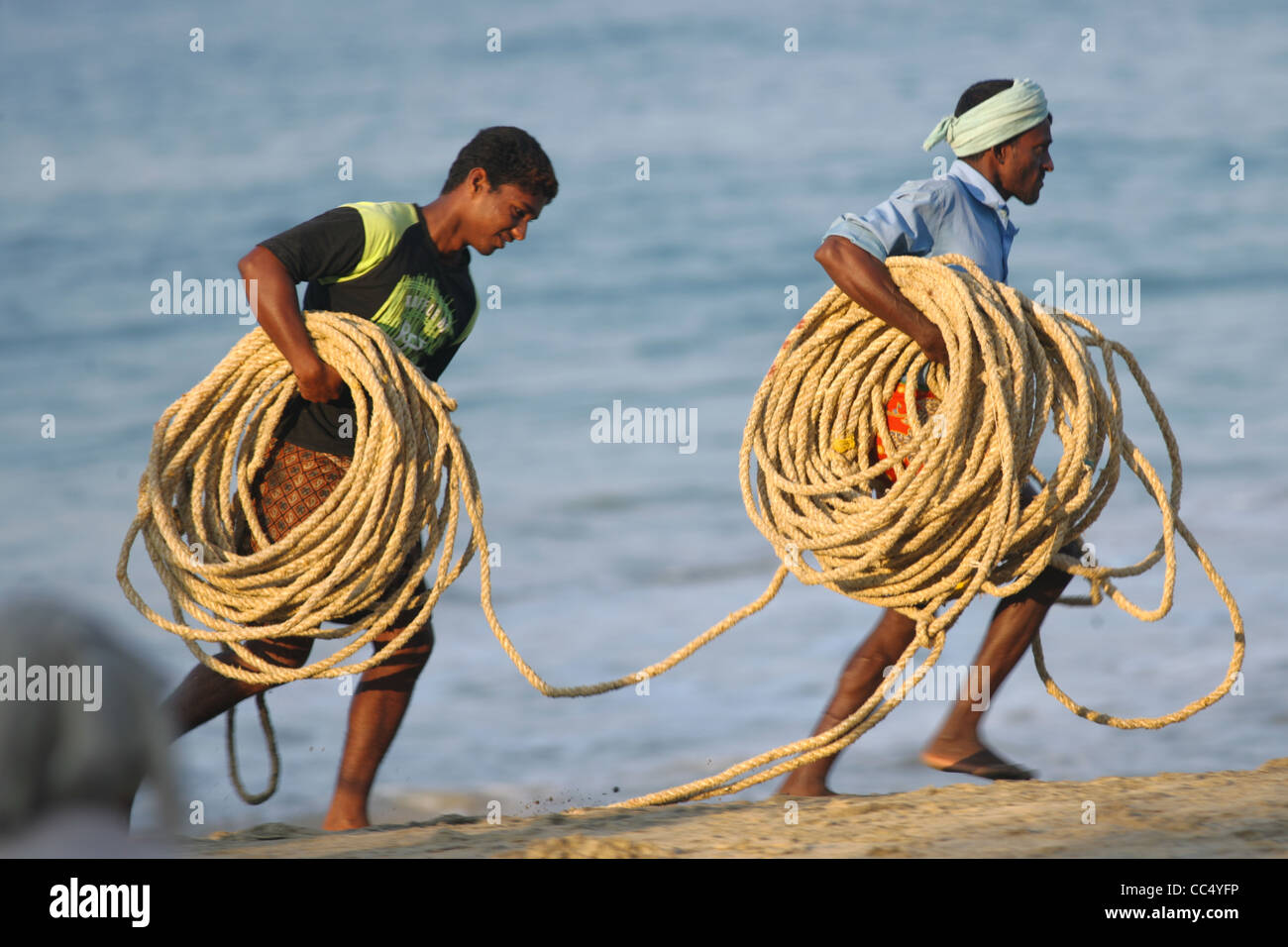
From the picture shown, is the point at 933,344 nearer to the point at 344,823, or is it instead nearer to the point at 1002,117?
the point at 1002,117

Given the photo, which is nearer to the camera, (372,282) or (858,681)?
(372,282)

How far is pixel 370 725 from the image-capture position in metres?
4.24

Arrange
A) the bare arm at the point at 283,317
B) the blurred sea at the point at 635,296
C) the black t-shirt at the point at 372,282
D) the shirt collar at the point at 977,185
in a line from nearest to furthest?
the bare arm at the point at 283,317
the black t-shirt at the point at 372,282
the shirt collar at the point at 977,185
the blurred sea at the point at 635,296

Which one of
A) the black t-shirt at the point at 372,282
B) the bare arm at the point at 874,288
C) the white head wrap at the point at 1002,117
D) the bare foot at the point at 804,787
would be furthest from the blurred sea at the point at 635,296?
the white head wrap at the point at 1002,117

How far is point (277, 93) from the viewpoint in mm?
22828

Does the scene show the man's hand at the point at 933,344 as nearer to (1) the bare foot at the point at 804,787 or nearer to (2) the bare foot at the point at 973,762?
(2) the bare foot at the point at 973,762

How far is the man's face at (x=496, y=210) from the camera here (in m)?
4.16

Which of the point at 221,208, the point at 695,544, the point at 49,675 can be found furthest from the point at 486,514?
the point at 221,208

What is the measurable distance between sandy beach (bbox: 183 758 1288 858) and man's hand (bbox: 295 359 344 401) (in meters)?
1.18

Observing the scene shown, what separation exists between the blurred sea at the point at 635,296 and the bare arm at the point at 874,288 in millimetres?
2269

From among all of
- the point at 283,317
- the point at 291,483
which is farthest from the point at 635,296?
the point at 283,317

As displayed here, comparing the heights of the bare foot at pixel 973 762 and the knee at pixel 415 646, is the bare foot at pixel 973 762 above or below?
below

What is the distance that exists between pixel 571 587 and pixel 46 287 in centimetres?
1048

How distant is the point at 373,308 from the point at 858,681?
5.82 ft
